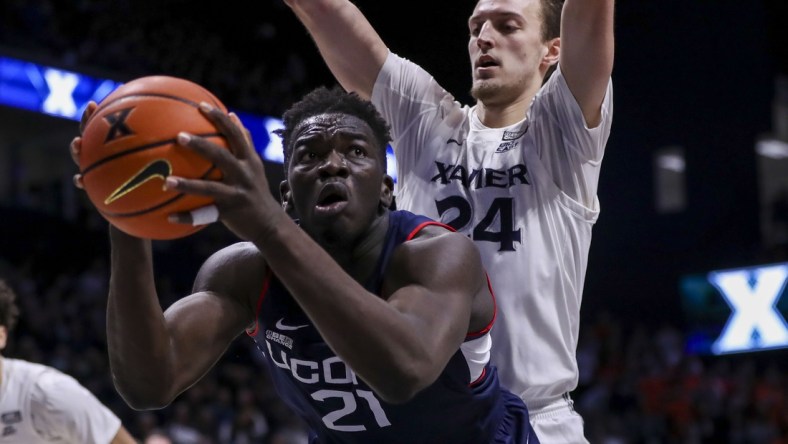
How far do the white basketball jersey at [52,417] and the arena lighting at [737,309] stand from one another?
1218 centimetres

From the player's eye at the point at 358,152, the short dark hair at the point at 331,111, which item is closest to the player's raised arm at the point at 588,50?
the short dark hair at the point at 331,111

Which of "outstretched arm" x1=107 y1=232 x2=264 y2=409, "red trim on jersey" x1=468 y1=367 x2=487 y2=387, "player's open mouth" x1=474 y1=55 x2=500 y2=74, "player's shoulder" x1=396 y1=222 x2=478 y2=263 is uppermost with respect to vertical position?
"player's open mouth" x1=474 y1=55 x2=500 y2=74

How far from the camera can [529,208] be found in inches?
141

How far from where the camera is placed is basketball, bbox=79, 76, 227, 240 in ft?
6.98

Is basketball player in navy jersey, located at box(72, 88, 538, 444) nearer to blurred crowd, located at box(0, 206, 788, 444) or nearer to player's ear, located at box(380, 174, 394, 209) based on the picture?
player's ear, located at box(380, 174, 394, 209)

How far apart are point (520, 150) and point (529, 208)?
0.21 m

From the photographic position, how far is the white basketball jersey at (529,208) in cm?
349

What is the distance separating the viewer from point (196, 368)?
2666mm

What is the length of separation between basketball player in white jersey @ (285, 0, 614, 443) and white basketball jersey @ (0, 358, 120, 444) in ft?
6.86

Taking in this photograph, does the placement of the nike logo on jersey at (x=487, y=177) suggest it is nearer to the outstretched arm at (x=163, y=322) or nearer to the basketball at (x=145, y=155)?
the outstretched arm at (x=163, y=322)

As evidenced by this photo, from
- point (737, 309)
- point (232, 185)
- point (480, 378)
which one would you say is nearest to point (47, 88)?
point (737, 309)

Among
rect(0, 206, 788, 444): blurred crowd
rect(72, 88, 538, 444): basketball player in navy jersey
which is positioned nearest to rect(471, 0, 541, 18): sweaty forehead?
rect(72, 88, 538, 444): basketball player in navy jersey

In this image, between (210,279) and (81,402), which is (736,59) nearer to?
(81,402)

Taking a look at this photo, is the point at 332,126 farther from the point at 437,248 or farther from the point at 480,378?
the point at 480,378
